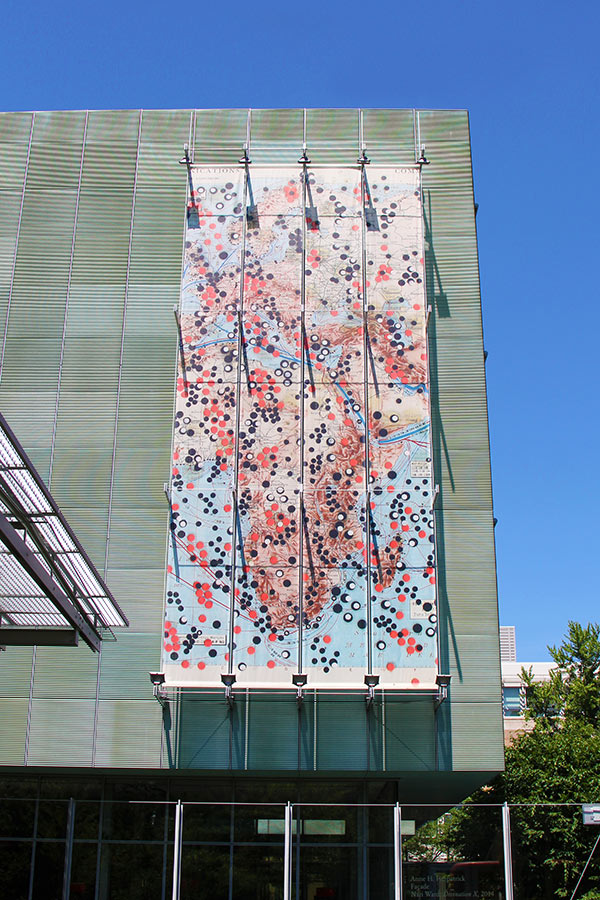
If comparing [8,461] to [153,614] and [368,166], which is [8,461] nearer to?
[153,614]

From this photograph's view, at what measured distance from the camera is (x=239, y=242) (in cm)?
2336

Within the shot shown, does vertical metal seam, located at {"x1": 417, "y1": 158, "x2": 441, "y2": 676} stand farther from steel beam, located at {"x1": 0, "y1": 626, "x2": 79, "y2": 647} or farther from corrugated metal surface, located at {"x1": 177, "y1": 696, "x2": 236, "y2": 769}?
steel beam, located at {"x1": 0, "y1": 626, "x2": 79, "y2": 647}

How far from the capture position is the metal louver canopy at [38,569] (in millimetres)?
12805

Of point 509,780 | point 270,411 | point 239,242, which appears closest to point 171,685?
point 270,411

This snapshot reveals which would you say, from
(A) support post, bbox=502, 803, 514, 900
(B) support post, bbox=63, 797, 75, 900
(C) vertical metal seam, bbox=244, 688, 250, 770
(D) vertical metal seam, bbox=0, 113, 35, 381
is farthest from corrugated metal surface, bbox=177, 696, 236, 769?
(D) vertical metal seam, bbox=0, 113, 35, 381

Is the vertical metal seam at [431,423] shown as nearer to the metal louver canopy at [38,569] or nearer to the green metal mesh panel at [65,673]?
the metal louver canopy at [38,569]

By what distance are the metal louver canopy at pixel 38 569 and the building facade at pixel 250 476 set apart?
325 cm

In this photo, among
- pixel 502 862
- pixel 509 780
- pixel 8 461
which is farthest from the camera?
pixel 509 780

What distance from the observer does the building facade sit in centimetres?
2008

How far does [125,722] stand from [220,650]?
2.55 meters

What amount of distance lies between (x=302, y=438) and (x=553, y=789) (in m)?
16.0

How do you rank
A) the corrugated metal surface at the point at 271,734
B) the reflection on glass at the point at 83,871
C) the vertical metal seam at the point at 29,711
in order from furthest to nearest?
1. the vertical metal seam at the point at 29,711
2. the reflection on glass at the point at 83,871
3. the corrugated metal surface at the point at 271,734

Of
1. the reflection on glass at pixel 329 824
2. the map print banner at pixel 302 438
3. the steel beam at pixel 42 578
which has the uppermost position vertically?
the map print banner at pixel 302 438

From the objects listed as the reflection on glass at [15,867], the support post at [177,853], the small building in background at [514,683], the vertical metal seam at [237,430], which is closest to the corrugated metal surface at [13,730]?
the reflection on glass at [15,867]
